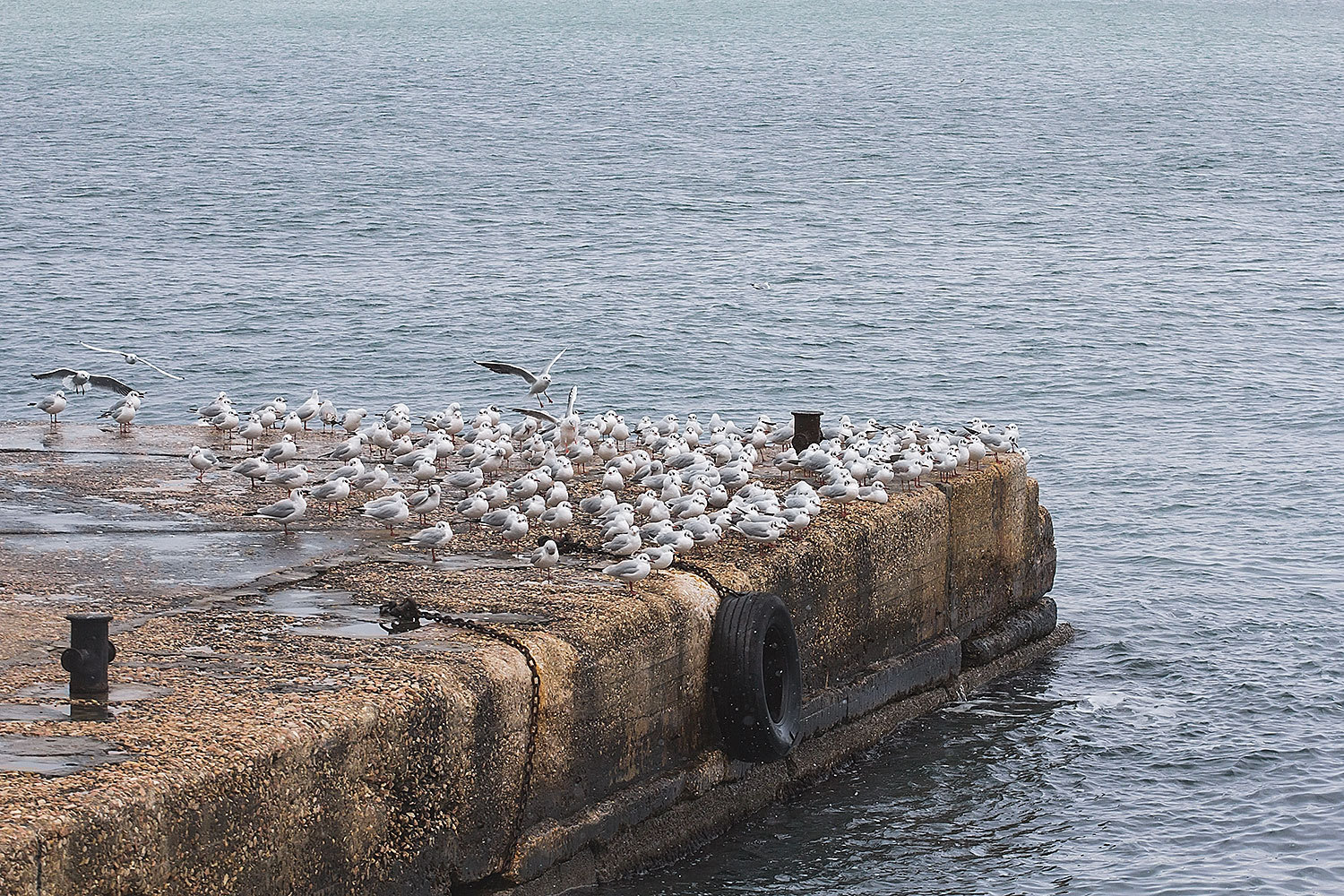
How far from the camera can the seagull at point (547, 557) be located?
12836 millimetres

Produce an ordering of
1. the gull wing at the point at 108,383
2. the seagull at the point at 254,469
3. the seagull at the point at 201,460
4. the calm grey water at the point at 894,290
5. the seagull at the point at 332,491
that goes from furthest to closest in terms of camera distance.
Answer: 1. the gull wing at the point at 108,383
2. the seagull at the point at 201,460
3. the seagull at the point at 254,469
4. the seagull at the point at 332,491
5. the calm grey water at the point at 894,290

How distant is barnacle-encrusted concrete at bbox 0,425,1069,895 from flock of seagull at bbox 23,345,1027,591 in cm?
25

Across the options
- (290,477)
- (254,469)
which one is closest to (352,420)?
(254,469)

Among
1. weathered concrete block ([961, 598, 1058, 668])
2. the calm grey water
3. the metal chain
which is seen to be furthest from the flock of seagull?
the calm grey water

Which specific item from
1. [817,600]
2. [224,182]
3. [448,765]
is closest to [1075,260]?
[224,182]

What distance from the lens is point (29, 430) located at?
19062 millimetres

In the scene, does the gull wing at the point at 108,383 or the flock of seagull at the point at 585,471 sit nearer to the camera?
the flock of seagull at the point at 585,471

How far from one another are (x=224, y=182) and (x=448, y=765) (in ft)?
175

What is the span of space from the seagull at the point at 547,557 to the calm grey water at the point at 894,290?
2.44m

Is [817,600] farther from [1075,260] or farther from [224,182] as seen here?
[224,182]

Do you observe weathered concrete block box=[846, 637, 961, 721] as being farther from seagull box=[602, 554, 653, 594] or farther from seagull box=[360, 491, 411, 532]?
seagull box=[360, 491, 411, 532]

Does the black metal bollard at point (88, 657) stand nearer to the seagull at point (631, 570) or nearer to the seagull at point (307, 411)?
the seagull at point (631, 570)

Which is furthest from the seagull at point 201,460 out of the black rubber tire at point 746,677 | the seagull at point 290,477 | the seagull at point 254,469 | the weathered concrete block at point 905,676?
the weathered concrete block at point 905,676

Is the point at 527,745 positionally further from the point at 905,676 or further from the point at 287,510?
the point at 905,676
